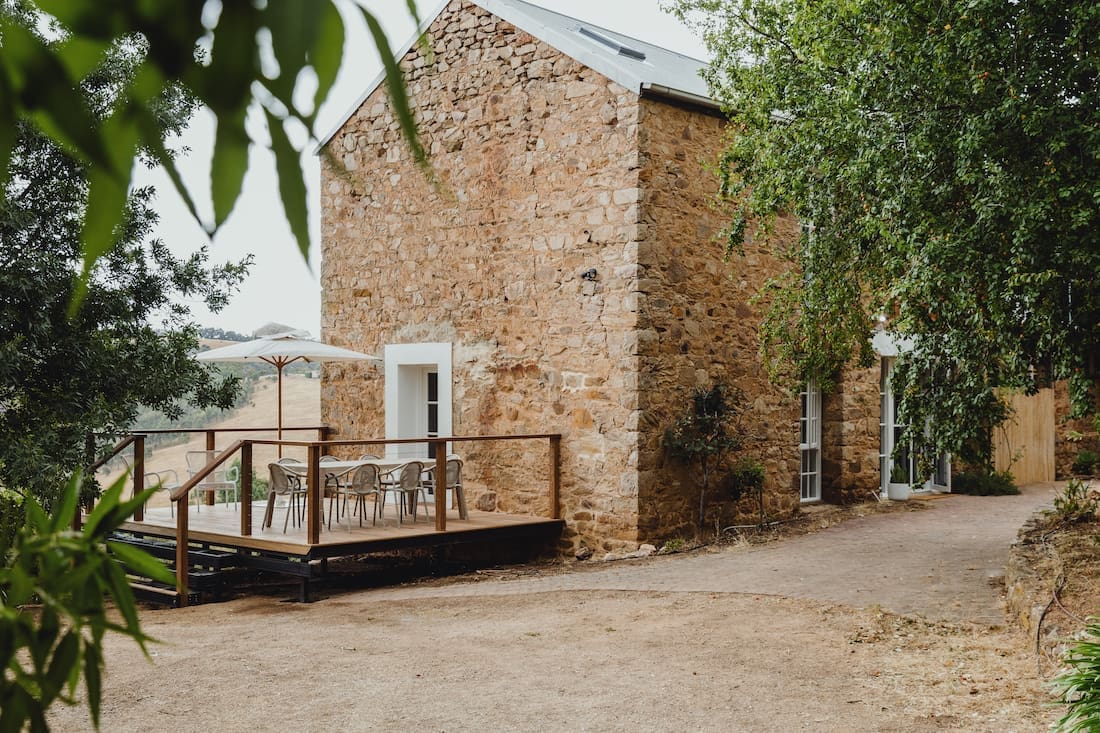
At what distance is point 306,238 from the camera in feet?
1.74

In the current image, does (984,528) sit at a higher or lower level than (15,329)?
lower

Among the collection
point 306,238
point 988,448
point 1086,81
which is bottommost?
point 988,448

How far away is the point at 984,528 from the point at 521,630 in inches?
246

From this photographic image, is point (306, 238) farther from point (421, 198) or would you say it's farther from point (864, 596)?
point (421, 198)

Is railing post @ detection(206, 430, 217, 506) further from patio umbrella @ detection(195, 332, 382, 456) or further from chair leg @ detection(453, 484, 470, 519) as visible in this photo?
chair leg @ detection(453, 484, 470, 519)

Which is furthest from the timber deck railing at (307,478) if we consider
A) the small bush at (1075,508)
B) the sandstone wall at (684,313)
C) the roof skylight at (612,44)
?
the small bush at (1075,508)

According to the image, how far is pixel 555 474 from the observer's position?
9727 millimetres

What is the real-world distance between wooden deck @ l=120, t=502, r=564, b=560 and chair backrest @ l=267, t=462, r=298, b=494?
363 mm

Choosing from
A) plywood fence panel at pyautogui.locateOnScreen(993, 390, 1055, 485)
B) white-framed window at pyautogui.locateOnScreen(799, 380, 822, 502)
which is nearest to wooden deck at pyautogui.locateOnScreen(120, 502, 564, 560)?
white-framed window at pyautogui.locateOnScreen(799, 380, 822, 502)

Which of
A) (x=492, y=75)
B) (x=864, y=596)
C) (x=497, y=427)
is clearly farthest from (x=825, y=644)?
(x=492, y=75)

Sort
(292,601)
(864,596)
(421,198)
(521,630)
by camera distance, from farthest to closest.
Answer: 1. (421,198)
2. (292,601)
3. (864,596)
4. (521,630)

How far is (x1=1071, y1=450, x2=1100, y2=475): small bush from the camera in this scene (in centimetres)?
1591

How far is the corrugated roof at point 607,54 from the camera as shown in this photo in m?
9.31

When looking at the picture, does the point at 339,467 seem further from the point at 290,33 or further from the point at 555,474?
the point at 290,33
